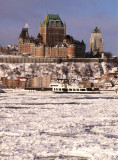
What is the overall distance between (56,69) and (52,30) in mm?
41341

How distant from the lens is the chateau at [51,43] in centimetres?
17112

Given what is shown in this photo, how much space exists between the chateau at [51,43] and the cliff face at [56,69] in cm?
1269

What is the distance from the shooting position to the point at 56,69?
504ft

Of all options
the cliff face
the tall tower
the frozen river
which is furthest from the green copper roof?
the frozen river

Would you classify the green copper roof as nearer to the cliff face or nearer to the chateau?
the chateau

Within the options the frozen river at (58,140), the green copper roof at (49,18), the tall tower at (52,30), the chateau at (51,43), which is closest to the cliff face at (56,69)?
the chateau at (51,43)

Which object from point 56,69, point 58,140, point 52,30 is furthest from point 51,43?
point 58,140

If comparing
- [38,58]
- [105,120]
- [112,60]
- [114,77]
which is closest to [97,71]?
[112,60]

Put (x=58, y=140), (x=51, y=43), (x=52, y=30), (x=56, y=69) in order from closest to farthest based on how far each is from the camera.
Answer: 1. (x=58, y=140)
2. (x=56, y=69)
3. (x=51, y=43)
4. (x=52, y=30)

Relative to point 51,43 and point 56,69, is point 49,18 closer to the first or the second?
point 51,43

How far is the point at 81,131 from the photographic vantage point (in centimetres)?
1831

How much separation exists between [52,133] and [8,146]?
3433 mm

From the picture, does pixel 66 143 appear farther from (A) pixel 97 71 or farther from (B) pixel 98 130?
(A) pixel 97 71

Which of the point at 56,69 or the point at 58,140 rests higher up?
the point at 56,69
